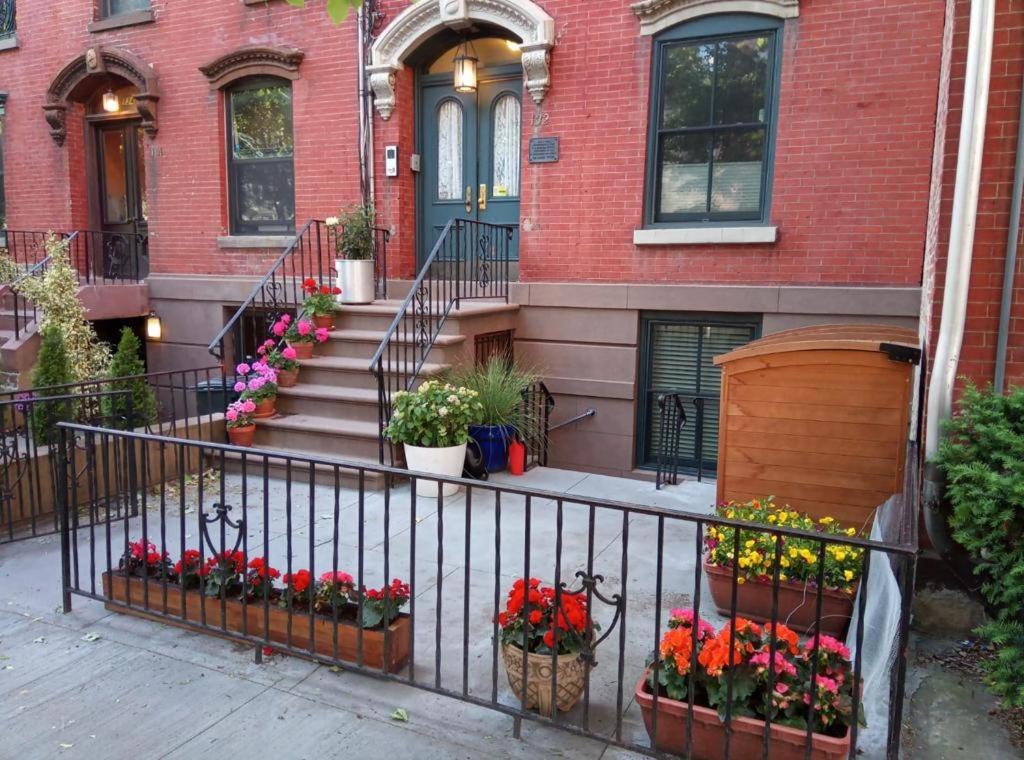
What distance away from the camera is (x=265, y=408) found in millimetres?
7613

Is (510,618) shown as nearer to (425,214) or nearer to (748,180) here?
(748,180)

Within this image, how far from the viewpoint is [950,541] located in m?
4.06

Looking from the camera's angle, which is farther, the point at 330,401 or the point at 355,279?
the point at 355,279

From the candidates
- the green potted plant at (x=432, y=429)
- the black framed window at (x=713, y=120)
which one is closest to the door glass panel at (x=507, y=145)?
the black framed window at (x=713, y=120)

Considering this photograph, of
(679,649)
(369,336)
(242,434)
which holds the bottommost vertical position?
(242,434)

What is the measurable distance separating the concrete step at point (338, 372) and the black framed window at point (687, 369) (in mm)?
2413

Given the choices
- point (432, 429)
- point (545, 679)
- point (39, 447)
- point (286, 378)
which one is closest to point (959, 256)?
point (545, 679)

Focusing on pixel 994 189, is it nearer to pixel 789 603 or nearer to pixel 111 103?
pixel 789 603

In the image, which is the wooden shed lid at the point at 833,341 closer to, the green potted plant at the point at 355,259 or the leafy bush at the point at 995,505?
the leafy bush at the point at 995,505

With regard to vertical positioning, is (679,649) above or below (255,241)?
below

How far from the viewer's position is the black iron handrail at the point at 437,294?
7.07m

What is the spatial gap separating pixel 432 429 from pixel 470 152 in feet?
13.8

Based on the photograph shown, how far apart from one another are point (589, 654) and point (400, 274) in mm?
6936

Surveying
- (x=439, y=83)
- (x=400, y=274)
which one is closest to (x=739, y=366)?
(x=400, y=274)
